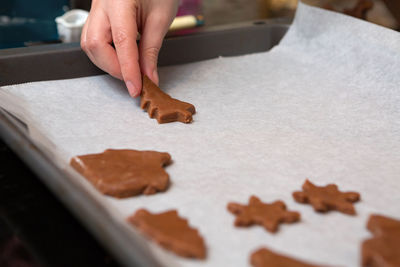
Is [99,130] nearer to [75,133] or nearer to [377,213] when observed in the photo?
[75,133]

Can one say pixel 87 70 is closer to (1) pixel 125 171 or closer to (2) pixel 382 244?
(1) pixel 125 171

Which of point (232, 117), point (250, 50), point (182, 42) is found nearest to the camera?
point (232, 117)

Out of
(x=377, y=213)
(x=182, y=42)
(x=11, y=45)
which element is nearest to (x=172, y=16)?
(x=182, y=42)

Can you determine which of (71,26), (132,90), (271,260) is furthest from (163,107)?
(71,26)

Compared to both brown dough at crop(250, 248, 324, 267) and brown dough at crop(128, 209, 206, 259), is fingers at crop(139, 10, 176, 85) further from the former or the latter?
brown dough at crop(250, 248, 324, 267)

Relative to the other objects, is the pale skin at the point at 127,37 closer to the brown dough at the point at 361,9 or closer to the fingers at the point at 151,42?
the fingers at the point at 151,42

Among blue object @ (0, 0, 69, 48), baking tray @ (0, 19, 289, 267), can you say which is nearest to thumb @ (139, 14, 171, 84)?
baking tray @ (0, 19, 289, 267)
